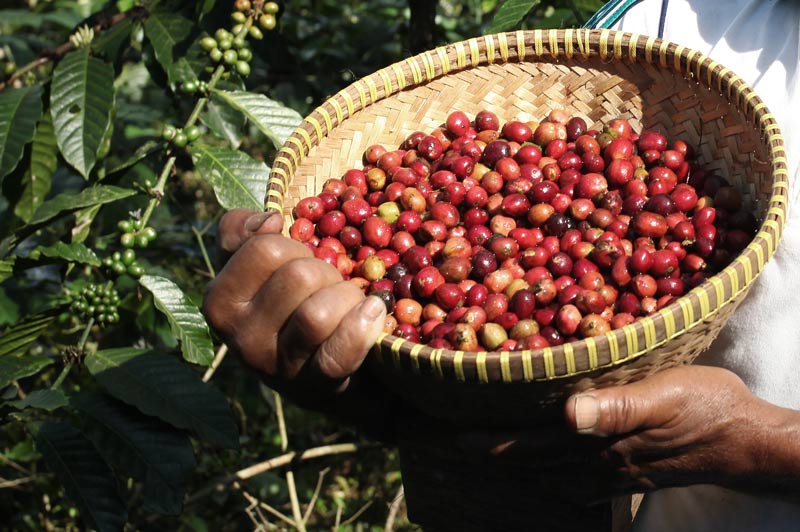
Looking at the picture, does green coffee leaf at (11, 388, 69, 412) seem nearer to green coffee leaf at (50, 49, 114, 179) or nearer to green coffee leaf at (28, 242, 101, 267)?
green coffee leaf at (28, 242, 101, 267)

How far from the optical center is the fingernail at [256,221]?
159 centimetres

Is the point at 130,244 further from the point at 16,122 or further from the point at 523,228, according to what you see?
the point at 523,228

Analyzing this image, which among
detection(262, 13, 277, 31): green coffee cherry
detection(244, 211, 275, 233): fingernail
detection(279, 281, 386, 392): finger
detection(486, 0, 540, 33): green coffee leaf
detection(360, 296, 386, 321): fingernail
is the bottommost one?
detection(279, 281, 386, 392): finger

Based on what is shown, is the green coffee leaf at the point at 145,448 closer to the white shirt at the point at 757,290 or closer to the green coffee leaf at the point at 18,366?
the green coffee leaf at the point at 18,366

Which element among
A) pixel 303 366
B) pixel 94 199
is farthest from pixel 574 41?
pixel 94 199

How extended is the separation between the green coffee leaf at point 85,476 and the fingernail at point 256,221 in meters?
0.72

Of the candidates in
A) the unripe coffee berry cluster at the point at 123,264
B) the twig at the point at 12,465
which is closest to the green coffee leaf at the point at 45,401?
the unripe coffee berry cluster at the point at 123,264

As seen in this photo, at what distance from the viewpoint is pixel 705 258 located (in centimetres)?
177

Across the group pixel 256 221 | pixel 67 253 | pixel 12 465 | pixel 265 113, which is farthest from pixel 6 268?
pixel 12 465

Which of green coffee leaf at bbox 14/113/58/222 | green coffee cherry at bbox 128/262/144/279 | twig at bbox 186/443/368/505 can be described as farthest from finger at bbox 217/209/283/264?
twig at bbox 186/443/368/505

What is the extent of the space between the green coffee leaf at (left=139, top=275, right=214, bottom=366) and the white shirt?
1116 millimetres

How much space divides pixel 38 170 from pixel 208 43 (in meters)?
0.64

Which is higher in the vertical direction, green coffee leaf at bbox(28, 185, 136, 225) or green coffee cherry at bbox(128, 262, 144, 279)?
green coffee leaf at bbox(28, 185, 136, 225)

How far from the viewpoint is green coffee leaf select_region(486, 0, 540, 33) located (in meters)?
2.20
